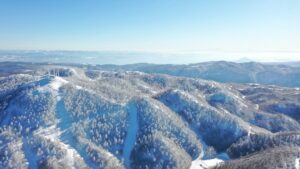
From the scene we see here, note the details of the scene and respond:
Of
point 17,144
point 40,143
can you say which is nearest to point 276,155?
point 40,143

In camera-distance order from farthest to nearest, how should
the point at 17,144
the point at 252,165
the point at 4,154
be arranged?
Answer: 1. the point at 17,144
2. the point at 4,154
3. the point at 252,165

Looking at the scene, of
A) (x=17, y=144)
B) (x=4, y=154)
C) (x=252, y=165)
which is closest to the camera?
(x=252, y=165)

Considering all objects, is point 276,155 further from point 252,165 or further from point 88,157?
point 88,157

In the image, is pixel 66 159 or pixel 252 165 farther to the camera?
pixel 66 159

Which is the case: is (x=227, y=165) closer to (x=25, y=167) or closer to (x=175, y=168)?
(x=175, y=168)

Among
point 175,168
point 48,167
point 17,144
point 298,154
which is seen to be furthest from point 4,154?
point 298,154

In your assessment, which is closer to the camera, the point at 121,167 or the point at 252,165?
the point at 252,165

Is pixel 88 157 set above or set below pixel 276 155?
below

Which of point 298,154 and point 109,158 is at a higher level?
point 298,154

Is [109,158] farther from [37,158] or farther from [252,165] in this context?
[252,165]
